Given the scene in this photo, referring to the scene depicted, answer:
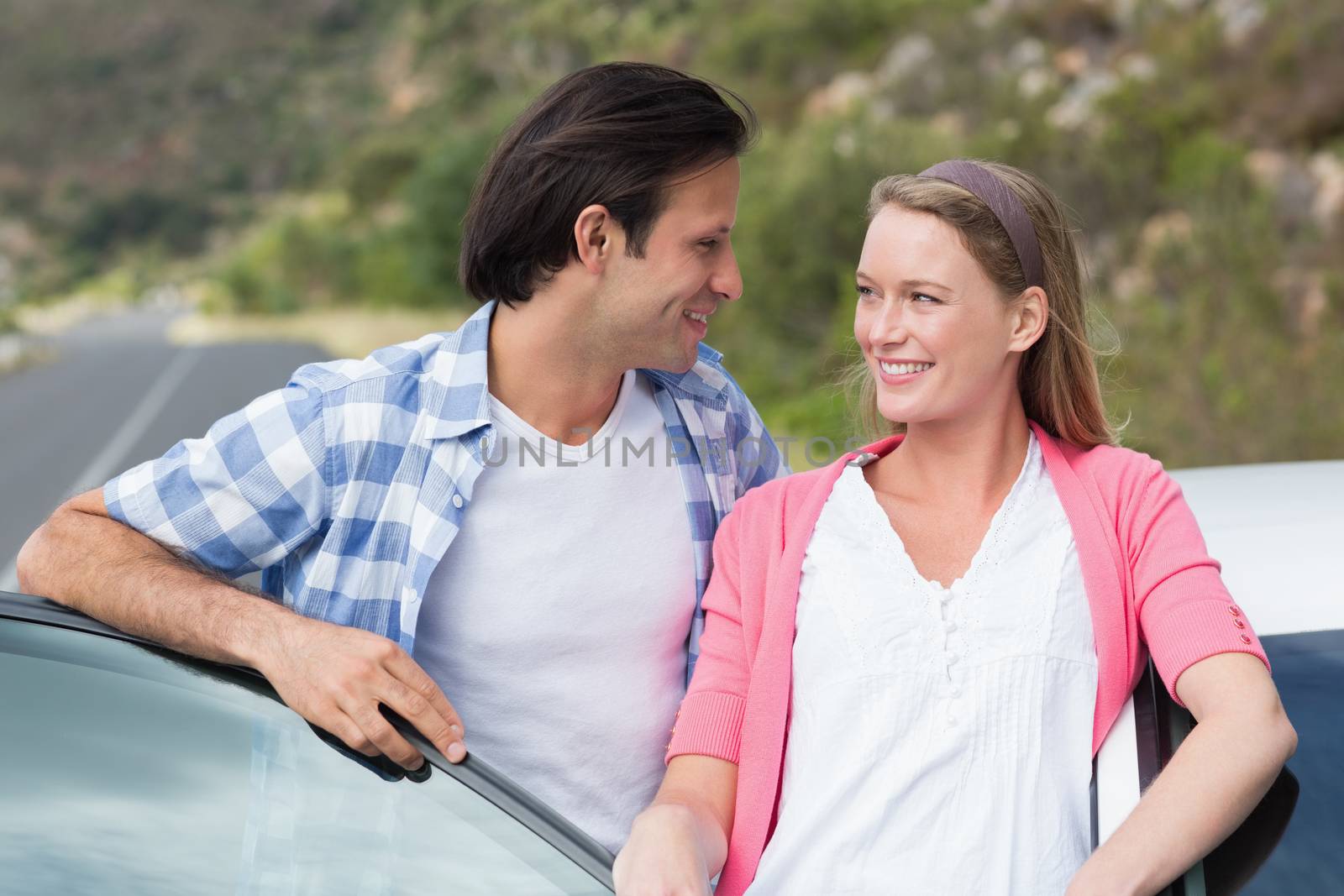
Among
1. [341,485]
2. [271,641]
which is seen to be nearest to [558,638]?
[341,485]

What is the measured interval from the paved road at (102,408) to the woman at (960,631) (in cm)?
660

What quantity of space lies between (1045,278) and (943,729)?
2.16ft

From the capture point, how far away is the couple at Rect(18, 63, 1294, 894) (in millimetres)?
1622

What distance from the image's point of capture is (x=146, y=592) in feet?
5.59

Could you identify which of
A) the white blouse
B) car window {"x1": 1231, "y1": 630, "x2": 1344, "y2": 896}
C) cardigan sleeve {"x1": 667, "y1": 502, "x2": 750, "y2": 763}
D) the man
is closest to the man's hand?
the man

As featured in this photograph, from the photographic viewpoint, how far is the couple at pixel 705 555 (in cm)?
162

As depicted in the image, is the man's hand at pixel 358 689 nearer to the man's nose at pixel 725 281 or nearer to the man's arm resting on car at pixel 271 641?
the man's arm resting on car at pixel 271 641

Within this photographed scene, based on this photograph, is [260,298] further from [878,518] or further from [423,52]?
[878,518]

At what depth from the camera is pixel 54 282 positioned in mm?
73812

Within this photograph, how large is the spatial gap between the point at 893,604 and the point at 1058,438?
15.3 inches

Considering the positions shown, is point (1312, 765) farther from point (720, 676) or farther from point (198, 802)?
point (198, 802)

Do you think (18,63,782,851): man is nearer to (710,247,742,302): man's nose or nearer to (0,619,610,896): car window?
(710,247,742,302): man's nose

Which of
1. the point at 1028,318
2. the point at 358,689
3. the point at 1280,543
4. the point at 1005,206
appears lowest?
the point at 358,689

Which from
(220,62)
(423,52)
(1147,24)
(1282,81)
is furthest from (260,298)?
(220,62)
